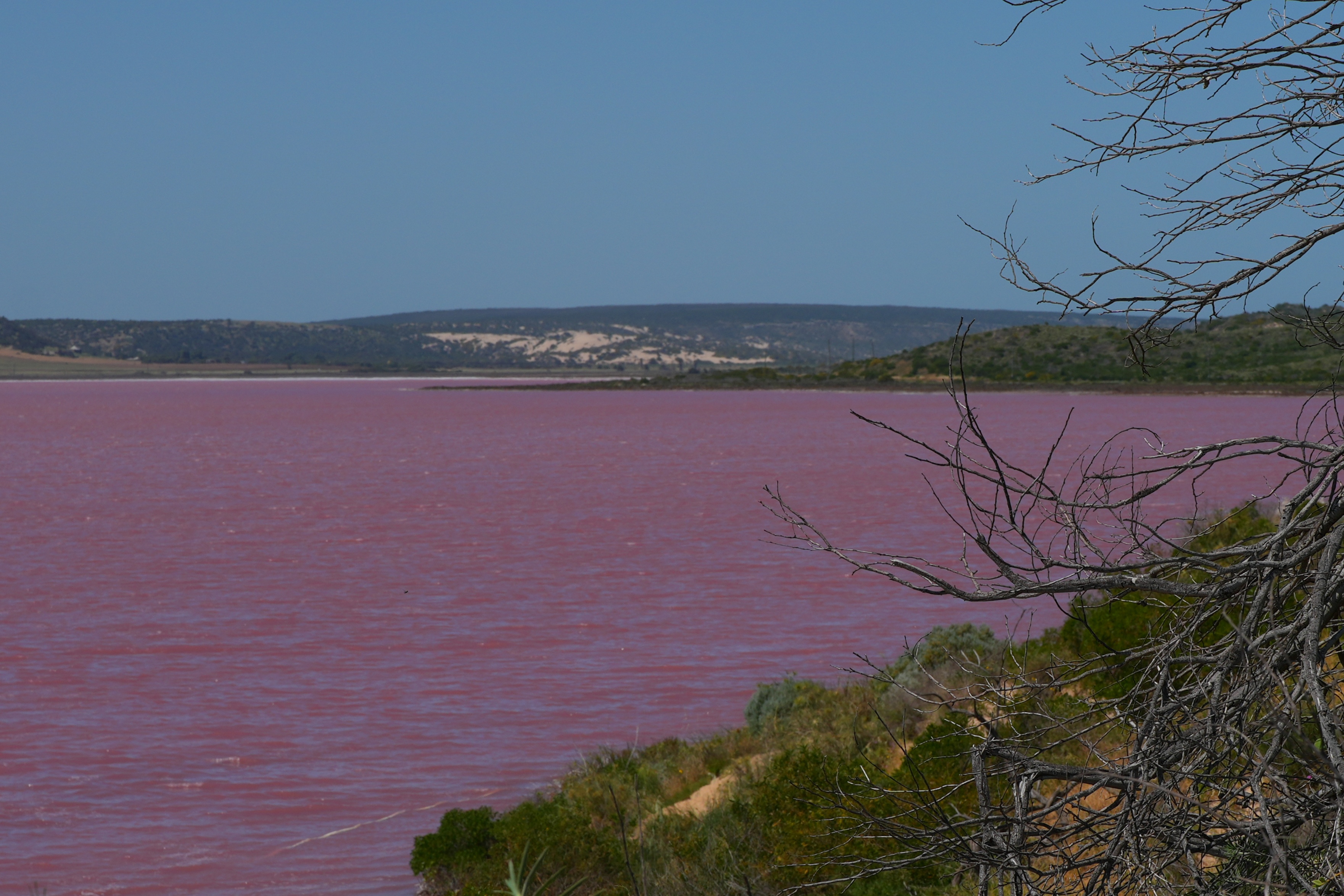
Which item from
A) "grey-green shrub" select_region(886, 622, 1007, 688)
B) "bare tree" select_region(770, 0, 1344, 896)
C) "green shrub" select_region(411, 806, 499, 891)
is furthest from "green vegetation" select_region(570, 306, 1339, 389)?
"bare tree" select_region(770, 0, 1344, 896)

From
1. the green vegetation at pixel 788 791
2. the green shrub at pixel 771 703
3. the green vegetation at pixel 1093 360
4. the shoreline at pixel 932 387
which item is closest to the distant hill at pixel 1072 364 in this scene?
the green vegetation at pixel 1093 360

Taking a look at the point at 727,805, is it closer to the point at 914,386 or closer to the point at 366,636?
the point at 366,636

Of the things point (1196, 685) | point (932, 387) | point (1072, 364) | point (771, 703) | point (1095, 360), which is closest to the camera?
point (1196, 685)

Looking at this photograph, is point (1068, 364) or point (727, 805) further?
point (1068, 364)

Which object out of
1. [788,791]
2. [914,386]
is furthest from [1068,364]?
[788,791]

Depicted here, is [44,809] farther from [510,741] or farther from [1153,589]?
[1153,589]

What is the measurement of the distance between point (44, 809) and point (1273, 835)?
10.8 metres

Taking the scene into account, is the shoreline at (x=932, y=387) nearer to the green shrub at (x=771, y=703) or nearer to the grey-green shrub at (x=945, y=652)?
the grey-green shrub at (x=945, y=652)

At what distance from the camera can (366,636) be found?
18547 mm

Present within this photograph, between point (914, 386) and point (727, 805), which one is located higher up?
point (727, 805)

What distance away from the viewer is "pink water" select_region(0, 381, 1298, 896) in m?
11.1

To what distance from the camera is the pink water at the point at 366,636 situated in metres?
11.1

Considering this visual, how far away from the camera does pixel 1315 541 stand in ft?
12.9

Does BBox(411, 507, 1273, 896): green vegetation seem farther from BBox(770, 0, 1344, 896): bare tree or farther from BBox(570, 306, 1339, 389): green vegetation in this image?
BBox(570, 306, 1339, 389): green vegetation
